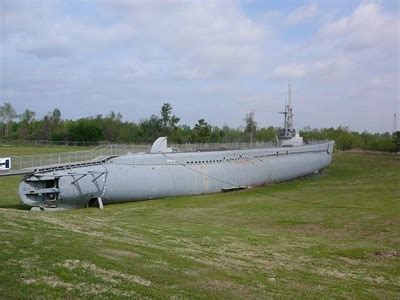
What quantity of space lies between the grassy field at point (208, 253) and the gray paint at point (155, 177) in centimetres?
189

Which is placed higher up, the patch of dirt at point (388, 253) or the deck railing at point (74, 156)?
the deck railing at point (74, 156)

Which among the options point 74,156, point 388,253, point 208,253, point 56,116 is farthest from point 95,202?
point 56,116

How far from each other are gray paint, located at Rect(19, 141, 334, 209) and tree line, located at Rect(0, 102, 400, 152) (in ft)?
159

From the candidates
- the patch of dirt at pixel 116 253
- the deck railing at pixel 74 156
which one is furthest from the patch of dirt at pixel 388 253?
the deck railing at pixel 74 156

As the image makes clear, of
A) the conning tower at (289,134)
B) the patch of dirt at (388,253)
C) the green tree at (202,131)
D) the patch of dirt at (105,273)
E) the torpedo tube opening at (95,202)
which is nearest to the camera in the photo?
the patch of dirt at (105,273)

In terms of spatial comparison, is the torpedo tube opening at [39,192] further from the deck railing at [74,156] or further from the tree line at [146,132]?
the tree line at [146,132]

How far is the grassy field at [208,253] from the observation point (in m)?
10.2

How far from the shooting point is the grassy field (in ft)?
33.3

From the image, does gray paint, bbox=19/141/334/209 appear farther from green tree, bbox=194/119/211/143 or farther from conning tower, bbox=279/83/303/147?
green tree, bbox=194/119/211/143

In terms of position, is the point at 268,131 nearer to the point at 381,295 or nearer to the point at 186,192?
the point at 186,192

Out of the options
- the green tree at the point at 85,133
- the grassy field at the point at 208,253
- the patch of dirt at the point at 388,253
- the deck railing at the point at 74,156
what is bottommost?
the patch of dirt at the point at 388,253

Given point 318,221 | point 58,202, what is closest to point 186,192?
point 58,202

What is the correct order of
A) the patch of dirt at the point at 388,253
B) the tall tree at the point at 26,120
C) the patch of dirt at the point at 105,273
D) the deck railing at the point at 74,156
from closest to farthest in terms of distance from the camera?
the patch of dirt at the point at 105,273 → the patch of dirt at the point at 388,253 → the deck railing at the point at 74,156 → the tall tree at the point at 26,120

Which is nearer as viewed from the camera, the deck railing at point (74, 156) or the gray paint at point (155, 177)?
the gray paint at point (155, 177)
